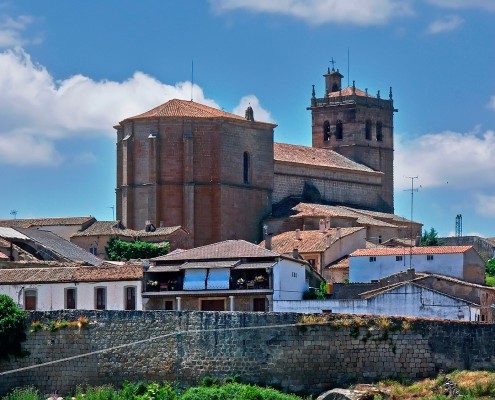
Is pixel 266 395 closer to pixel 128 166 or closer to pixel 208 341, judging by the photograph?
pixel 208 341

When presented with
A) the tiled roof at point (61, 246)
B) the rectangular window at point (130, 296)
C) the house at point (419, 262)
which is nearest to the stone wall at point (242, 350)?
the rectangular window at point (130, 296)

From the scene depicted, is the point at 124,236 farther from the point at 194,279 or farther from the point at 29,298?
the point at 194,279

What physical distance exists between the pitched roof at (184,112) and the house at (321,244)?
34.1 feet

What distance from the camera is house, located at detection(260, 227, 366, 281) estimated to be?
245 feet

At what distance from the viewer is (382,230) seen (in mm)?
88375

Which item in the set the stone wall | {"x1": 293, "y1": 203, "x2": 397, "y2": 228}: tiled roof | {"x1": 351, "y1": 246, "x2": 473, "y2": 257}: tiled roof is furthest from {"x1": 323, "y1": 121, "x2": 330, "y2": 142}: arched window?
the stone wall

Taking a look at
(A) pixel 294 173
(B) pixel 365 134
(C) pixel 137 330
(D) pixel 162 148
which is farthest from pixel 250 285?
(B) pixel 365 134

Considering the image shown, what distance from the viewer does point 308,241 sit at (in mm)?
77375

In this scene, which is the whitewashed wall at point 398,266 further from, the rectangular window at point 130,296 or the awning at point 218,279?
the rectangular window at point 130,296

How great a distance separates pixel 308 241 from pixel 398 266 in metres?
8.35

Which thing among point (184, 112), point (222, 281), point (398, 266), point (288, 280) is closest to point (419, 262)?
point (398, 266)

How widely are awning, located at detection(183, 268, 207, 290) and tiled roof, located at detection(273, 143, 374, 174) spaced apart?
36.7m

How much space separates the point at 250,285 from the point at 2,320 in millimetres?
11996

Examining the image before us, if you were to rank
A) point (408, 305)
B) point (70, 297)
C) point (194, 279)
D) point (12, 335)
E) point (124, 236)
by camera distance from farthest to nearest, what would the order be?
point (124, 236) → point (70, 297) → point (194, 279) → point (408, 305) → point (12, 335)
